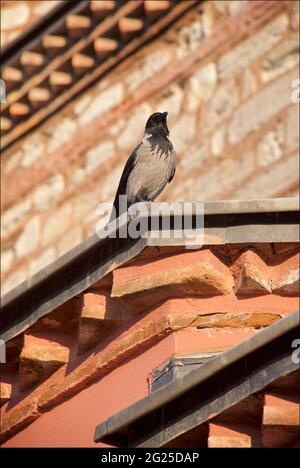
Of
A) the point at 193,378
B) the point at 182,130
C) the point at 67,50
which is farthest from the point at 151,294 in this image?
the point at 67,50

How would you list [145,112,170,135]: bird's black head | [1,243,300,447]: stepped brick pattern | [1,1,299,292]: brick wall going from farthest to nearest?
[1,1,299,292]: brick wall < [145,112,170,135]: bird's black head < [1,243,300,447]: stepped brick pattern

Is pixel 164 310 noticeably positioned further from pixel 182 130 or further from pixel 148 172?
pixel 182 130

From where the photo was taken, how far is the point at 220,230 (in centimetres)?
645

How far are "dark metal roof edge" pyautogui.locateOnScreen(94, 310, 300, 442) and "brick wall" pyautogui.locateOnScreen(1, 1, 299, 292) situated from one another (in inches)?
206

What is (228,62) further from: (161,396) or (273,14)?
(161,396)

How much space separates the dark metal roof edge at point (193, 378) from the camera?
5.50m

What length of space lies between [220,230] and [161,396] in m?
0.94

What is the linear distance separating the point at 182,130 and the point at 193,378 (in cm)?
644

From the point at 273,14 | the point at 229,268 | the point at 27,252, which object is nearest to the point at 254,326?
the point at 229,268

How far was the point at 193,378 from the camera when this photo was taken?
5676 mm

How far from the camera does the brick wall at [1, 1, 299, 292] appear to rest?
1137 cm

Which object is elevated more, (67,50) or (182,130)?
(67,50)

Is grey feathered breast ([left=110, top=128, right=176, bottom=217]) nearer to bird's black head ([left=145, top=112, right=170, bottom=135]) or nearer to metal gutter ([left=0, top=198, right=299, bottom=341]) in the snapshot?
bird's black head ([left=145, top=112, right=170, bottom=135])

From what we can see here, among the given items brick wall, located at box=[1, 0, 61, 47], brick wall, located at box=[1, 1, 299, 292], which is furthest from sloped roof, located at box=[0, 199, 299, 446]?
brick wall, located at box=[1, 0, 61, 47]
